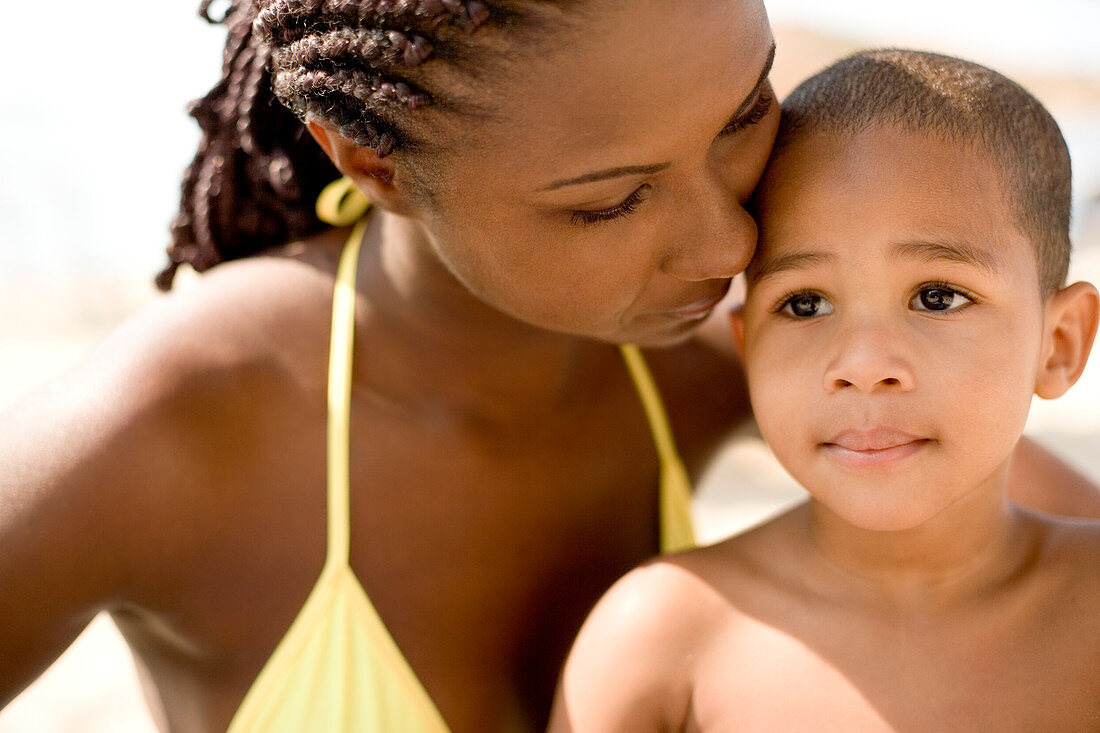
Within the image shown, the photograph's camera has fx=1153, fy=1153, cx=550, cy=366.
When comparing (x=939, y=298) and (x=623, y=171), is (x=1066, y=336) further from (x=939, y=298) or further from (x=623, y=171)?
(x=623, y=171)

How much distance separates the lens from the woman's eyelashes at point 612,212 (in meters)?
1.45

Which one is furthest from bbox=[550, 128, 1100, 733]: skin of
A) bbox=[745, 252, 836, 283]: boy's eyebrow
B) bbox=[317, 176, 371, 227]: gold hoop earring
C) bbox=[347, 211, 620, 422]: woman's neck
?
bbox=[317, 176, 371, 227]: gold hoop earring

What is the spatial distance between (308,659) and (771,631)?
0.66 m

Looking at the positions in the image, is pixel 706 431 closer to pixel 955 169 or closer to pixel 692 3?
pixel 955 169

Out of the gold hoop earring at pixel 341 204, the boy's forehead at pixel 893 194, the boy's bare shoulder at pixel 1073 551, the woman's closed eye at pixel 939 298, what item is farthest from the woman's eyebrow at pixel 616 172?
the boy's bare shoulder at pixel 1073 551

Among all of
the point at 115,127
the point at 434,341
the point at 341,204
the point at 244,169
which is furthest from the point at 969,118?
the point at 115,127

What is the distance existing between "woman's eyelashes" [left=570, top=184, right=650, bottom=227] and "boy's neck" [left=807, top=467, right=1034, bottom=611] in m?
0.53

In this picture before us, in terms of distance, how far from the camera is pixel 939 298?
57.3 inches

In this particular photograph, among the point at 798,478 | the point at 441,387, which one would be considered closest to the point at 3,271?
the point at 441,387

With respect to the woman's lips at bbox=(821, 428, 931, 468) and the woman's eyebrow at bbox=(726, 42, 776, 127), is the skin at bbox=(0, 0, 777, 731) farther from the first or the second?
the woman's lips at bbox=(821, 428, 931, 468)

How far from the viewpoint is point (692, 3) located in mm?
1328

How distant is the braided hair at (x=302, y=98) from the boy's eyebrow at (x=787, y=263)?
1.49 ft

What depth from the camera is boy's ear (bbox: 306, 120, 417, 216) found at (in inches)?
62.1

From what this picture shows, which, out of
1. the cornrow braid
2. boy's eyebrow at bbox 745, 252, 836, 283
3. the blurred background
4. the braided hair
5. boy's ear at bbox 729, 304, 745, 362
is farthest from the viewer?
the blurred background
